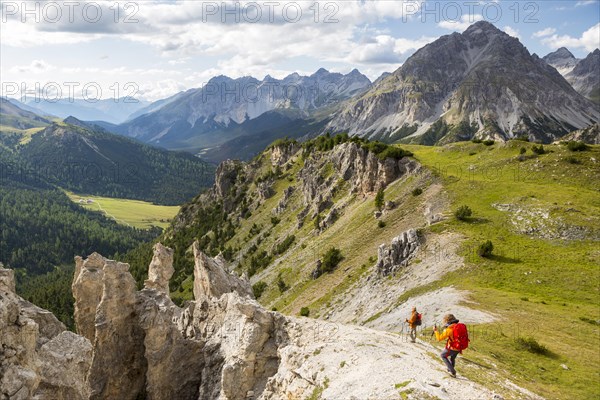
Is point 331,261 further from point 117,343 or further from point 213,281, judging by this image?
point 117,343

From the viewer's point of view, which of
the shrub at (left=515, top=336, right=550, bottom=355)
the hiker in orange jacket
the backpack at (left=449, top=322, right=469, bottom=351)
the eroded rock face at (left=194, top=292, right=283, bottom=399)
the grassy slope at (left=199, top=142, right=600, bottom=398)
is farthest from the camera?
the shrub at (left=515, top=336, right=550, bottom=355)

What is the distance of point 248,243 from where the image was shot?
14438cm

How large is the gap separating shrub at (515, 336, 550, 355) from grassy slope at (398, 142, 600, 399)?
2.54 ft

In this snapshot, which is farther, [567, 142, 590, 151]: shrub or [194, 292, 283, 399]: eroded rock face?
[567, 142, 590, 151]: shrub

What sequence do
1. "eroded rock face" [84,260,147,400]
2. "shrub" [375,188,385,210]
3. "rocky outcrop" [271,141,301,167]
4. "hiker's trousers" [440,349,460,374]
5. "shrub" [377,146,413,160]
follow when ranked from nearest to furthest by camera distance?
"hiker's trousers" [440,349,460,374] → "eroded rock face" [84,260,147,400] → "shrub" [375,188,385,210] → "shrub" [377,146,413,160] → "rocky outcrop" [271,141,301,167]

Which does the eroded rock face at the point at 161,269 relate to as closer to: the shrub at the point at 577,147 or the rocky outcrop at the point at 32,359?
the rocky outcrop at the point at 32,359

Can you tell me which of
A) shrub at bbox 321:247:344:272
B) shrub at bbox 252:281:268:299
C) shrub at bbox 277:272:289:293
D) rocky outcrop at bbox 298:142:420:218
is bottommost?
shrub at bbox 252:281:268:299

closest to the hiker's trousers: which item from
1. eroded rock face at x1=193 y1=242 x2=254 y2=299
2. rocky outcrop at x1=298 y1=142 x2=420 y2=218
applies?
eroded rock face at x1=193 y1=242 x2=254 y2=299

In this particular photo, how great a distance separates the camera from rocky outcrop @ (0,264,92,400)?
21.2 meters

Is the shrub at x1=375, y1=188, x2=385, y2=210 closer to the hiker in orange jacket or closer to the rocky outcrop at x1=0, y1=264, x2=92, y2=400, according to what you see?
the hiker in orange jacket

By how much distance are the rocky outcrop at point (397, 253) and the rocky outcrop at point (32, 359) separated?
4981 centimetres

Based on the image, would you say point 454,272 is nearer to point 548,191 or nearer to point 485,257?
point 485,257

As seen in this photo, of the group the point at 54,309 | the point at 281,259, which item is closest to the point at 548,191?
the point at 281,259

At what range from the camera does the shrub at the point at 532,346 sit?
36062 millimetres
